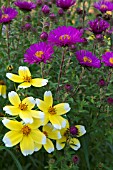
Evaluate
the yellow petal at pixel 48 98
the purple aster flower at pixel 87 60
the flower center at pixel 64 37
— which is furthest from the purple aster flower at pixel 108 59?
the yellow petal at pixel 48 98

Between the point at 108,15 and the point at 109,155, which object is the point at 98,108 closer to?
the point at 109,155

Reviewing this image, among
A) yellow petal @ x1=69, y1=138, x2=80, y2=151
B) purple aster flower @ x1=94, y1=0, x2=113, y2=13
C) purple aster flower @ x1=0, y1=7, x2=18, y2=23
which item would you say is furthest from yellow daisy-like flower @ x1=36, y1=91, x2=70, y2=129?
purple aster flower @ x1=94, y1=0, x2=113, y2=13

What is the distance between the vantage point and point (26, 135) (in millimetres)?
1288

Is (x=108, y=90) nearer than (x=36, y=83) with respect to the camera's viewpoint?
No

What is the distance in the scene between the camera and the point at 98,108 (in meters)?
1.59

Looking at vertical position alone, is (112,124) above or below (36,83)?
below

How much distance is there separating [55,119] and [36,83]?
0.15 metres

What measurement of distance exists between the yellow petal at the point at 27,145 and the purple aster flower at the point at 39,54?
0.88 ft

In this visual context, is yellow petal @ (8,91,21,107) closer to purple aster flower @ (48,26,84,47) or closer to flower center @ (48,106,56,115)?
flower center @ (48,106,56,115)

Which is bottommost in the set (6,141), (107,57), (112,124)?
(112,124)

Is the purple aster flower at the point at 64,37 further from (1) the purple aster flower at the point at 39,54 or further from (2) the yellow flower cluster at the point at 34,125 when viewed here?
(2) the yellow flower cluster at the point at 34,125

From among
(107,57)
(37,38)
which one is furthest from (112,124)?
(37,38)

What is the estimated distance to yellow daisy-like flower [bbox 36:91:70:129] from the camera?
1306mm

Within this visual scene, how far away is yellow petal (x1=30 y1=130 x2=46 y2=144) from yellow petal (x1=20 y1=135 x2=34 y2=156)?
11 millimetres
